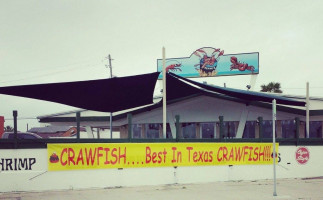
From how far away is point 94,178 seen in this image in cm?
1212

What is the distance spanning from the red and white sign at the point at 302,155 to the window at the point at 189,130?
9.14 m

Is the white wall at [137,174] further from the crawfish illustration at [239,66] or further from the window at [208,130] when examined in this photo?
the crawfish illustration at [239,66]

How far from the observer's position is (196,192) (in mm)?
11414

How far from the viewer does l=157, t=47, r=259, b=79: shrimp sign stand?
2511cm

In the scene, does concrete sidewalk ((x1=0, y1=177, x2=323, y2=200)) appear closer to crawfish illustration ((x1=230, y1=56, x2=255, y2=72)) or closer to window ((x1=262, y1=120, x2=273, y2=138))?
window ((x1=262, y1=120, x2=273, y2=138))

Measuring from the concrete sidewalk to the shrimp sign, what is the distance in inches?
511

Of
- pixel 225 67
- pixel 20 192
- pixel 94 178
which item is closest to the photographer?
pixel 20 192

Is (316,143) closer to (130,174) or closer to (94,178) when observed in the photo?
(130,174)

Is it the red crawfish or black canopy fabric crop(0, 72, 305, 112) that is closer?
black canopy fabric crop(0, 72, 305, 112)

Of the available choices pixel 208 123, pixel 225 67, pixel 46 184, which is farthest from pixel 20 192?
pixel 225 67

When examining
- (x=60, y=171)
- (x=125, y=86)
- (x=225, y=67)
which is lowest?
(x=60, y=171)

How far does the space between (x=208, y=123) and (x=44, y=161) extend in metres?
13.5

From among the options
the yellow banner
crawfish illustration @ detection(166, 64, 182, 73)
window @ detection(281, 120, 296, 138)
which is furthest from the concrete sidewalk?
crawfish illustration @ detection(166, 64, 182, 73)

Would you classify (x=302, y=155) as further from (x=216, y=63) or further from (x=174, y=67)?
(x=174, y=67)
